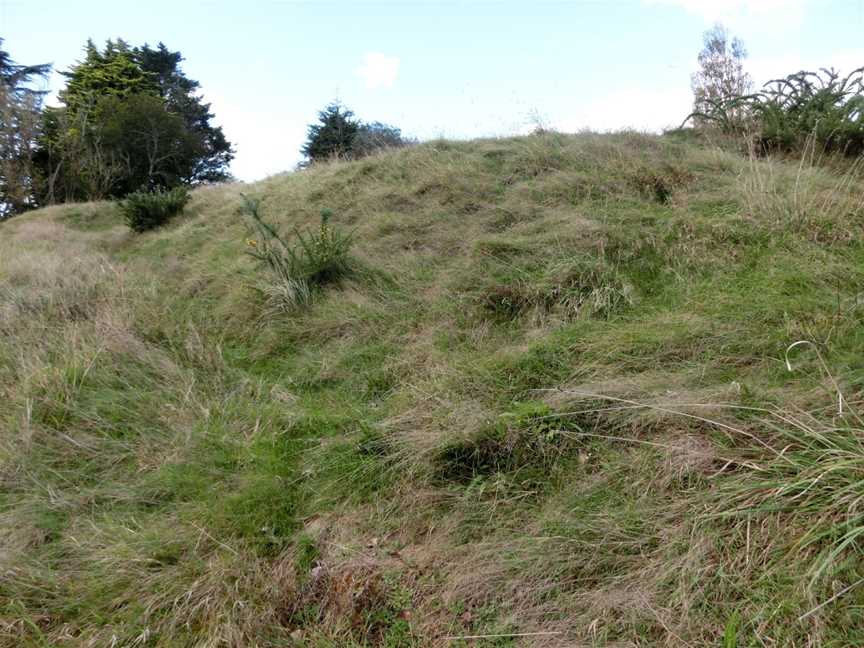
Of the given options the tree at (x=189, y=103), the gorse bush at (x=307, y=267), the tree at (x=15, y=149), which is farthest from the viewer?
the tree at (x=189, y=103)

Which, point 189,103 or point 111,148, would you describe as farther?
point 189,103

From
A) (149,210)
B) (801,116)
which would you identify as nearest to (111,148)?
(149,210)

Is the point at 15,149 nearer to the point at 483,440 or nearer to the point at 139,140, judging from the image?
the point at 139,140

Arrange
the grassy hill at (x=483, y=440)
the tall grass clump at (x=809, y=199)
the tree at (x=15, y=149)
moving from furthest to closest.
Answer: the tree at (x=15, y=149) < the tall grass clump at (x=809, y=199) < the grassy hill at (x=483, y=440)

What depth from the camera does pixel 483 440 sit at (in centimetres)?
233

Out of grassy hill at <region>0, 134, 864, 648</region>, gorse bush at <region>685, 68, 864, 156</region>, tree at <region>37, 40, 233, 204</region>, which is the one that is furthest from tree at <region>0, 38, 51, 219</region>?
gorse bush at <region>685, 68, 864, 156</region>

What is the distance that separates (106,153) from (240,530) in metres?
17.2

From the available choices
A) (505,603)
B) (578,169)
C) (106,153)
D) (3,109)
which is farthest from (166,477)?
(3,109)

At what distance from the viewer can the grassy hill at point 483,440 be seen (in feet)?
5.41

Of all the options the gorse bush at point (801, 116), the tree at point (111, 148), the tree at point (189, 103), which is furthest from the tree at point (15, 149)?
the gorse bush at point (801, 116)

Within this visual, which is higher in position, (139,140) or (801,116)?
(139,140)

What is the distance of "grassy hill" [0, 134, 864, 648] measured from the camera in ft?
5.41

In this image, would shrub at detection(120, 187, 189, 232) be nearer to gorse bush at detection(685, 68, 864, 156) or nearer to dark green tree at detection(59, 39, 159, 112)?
gorse bush at detection(685, 68, 864, 156)

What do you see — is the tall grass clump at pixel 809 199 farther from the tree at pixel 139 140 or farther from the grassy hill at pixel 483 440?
the tree at pixel 139 140
